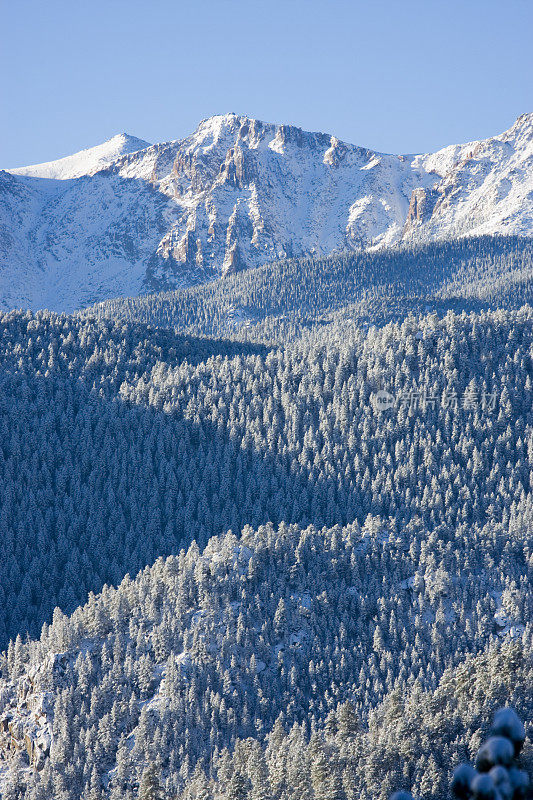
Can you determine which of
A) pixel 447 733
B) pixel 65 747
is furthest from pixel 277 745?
pixel 65 747

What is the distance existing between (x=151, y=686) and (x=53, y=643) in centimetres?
2856

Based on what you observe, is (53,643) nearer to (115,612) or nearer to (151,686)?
(115,612)

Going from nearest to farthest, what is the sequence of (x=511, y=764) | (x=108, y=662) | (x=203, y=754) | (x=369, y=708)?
(x=511, y=764), (x=203, y=754), (x=369, y=708), (x=108, y=662)

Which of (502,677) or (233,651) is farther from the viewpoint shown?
(233,651)

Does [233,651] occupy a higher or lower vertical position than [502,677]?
lower

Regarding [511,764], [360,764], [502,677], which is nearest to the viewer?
[511,764]

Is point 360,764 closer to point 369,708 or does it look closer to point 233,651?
point 369,708

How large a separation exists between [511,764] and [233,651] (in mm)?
180404

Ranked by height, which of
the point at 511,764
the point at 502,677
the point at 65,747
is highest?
the point at 511,764

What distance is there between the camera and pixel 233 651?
190250mm

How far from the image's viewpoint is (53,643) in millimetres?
195375

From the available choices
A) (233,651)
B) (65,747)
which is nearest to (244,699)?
(233,651)

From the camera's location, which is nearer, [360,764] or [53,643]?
[360,764]

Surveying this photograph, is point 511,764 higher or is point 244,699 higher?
point 511,764
